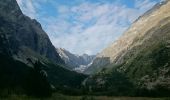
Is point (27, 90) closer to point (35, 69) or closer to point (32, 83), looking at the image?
point (32, 83)

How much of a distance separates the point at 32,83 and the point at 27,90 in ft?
12.6

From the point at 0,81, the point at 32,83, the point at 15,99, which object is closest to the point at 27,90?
the point at 32,83

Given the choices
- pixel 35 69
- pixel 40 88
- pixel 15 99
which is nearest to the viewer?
pixel 15 99

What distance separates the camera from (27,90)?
144000 mm

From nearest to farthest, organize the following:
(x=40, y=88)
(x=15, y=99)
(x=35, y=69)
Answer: (x=15, y=99) → (x=40, y=88) → (x=35, y=69)

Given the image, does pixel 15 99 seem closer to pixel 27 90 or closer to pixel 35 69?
pixel 27 90

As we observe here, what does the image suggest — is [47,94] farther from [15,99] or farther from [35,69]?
[15,99]

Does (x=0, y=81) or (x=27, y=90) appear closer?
(x=27, y=90)

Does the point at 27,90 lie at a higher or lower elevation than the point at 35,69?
lower

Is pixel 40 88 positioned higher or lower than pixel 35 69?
lower

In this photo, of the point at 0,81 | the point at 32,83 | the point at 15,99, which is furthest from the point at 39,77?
the point at 15,99

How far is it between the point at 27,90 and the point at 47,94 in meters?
8.55

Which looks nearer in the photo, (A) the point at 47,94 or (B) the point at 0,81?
(A) the point at 47,94

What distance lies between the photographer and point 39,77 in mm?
152125
